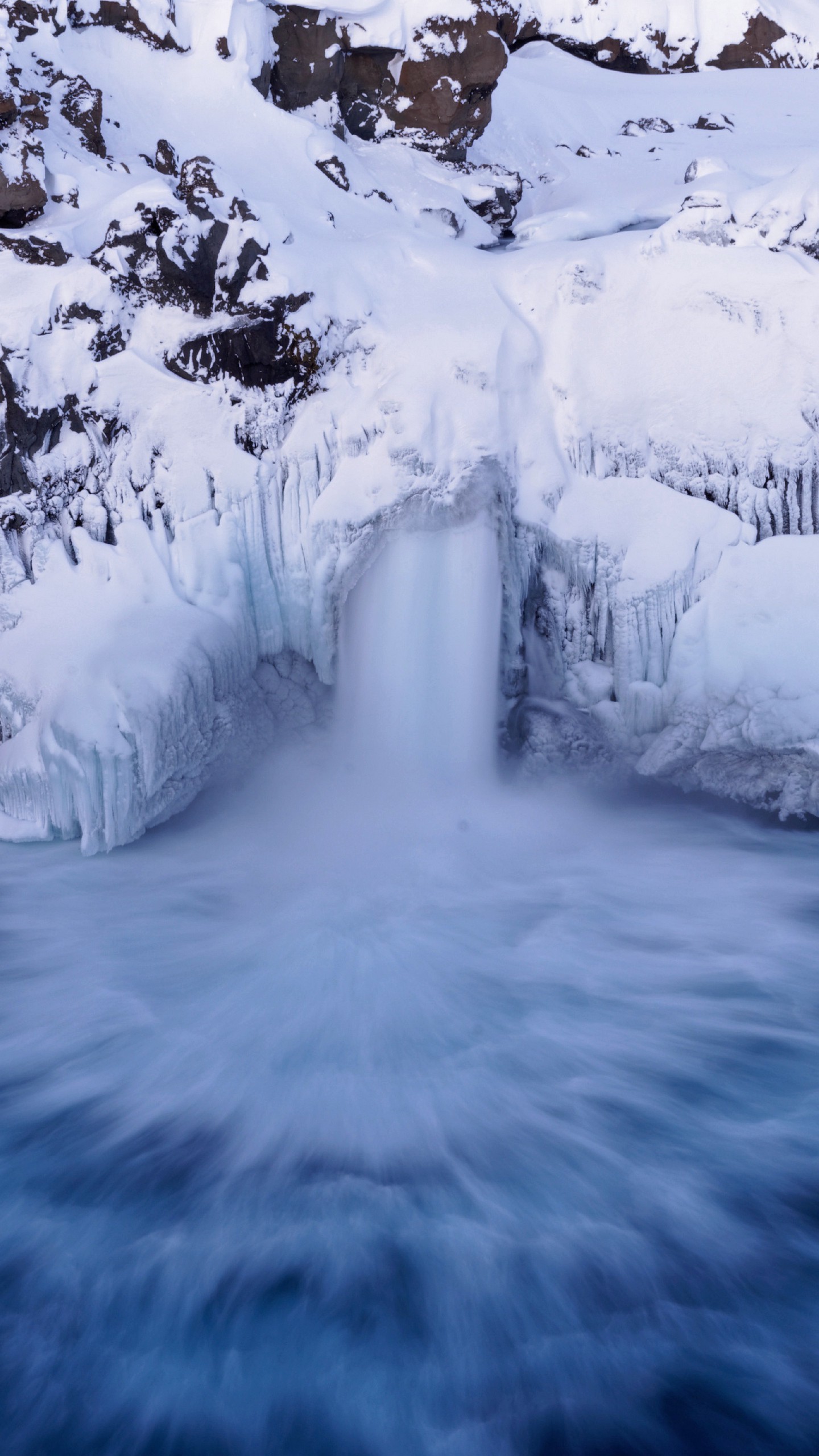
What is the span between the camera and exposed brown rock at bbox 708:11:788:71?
11.2 meters

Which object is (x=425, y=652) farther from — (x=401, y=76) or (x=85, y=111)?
(x=401, y=76)

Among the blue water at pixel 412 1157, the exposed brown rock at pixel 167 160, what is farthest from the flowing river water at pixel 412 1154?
the exposed brown rock at pixel 167 160

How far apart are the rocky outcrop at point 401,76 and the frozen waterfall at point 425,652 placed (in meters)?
4.47

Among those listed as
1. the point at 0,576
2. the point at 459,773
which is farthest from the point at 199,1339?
the point at 0,576

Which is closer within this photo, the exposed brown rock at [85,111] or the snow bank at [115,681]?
the snow bank at [115,681]

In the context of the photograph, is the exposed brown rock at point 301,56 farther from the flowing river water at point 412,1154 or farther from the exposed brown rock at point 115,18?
the flowing river water at point 412,1154

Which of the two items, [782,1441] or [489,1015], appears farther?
[489,1015]

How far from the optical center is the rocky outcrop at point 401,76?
7141mm

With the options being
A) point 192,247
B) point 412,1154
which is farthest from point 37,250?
point 412,1154

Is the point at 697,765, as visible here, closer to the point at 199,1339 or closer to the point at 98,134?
the point at 199,1339

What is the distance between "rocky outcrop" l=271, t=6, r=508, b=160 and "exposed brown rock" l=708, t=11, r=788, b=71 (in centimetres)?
531

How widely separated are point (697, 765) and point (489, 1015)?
7.96ft

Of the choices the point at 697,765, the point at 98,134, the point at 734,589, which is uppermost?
the point at 98,134

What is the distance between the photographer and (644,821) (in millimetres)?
5320
